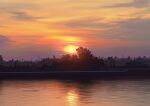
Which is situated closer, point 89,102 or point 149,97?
point 89,102

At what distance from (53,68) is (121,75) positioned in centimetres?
2246

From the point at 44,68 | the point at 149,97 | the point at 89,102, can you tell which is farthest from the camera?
the point at 44,68

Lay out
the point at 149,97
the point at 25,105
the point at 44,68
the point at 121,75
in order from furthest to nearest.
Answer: the point at 44,68, the point at 121,75, the point at 149,97, the point at 25,105

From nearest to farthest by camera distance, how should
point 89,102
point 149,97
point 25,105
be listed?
point 25,105
point 89,102
point 149,97

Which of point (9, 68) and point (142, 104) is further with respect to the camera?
point (9, 68)

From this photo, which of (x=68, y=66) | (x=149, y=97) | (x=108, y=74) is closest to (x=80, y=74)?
(x=108, y=74)

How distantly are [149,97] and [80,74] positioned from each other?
193 ft

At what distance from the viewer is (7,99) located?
124ft

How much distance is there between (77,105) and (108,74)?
6578 centimetres

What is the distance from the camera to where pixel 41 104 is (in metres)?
34.1

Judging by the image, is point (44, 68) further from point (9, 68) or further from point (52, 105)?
point (52, 105)

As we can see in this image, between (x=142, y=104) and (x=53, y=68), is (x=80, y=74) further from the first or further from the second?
(x=142, y=104)

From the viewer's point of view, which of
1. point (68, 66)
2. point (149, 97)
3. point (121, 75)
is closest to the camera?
point (149, 97)

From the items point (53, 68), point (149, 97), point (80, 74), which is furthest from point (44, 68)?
point (149, 97)
